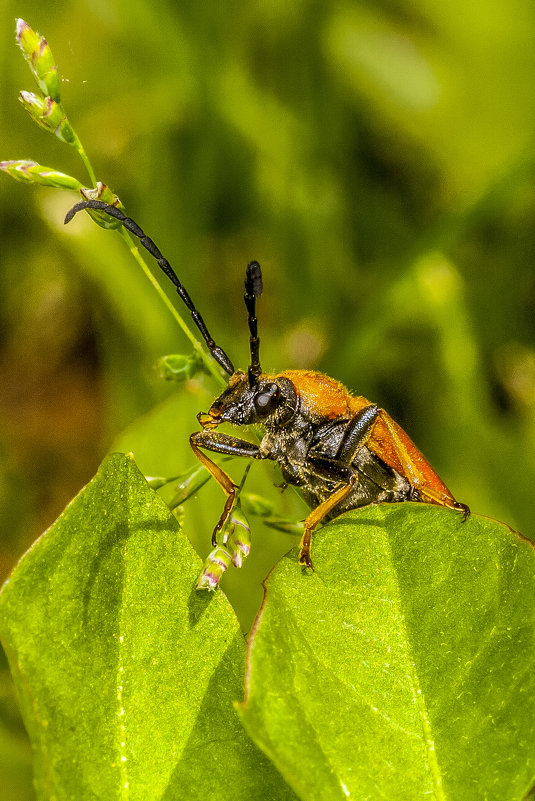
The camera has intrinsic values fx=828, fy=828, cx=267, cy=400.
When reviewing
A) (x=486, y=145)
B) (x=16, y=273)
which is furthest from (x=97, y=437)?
(x=486, y=145)

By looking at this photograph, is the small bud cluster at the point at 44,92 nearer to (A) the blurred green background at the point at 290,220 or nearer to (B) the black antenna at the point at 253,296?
(B) the black antenna at the point at 253,296

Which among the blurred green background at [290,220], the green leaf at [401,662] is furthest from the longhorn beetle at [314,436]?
the blurred green background at [290,220]

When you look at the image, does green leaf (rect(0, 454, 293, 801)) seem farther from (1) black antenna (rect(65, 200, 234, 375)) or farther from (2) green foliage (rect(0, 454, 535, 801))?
(1) black antenna (rect(65, 200, 234, 375))

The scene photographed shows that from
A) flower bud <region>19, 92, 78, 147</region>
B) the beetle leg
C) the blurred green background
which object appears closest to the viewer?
flower bud <region>19, 92, 78, 147</region>

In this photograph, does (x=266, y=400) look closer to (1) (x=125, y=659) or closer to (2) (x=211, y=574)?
(2) (x=211, y=574)

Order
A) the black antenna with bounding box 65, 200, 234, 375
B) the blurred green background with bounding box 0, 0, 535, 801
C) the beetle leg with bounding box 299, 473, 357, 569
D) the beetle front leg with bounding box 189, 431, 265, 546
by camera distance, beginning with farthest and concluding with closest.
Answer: the blurred green background with bounding box 0, 0, 535, 801 → the beetle front leg with bounding box 189, 431, 265, 546 → the beetle leg with bounding box 299, 473, 357, 569 → the black antenna with bounding box 65, 200, 234, 375

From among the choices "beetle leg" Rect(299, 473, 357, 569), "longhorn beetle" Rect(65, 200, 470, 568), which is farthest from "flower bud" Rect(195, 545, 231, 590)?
"longhorn beetle" Rect(65, 200, 470, 568)

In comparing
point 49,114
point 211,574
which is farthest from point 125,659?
point 49,114
